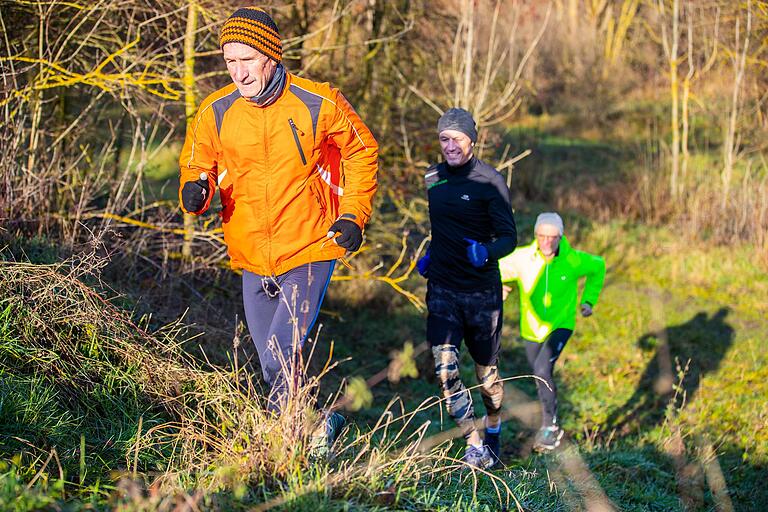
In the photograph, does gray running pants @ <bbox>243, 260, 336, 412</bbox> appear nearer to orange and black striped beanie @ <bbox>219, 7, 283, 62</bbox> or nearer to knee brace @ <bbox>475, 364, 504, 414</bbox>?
orange and black striped beanie @ <bbox>219, 7, 283, 62</bbox>

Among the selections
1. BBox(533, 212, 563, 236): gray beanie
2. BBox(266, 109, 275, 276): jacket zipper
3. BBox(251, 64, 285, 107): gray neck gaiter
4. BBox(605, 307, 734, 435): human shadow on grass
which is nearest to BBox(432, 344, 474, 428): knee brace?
BBox(533, 212, 563, 236): gray beanie

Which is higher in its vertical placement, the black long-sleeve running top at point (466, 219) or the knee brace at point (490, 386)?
the black long-sleeve running top at point (466, 219)

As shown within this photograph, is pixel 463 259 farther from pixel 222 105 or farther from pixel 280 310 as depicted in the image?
pixel 222 105

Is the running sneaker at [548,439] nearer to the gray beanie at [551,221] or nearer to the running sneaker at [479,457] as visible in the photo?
the running sneaker at [479,457]

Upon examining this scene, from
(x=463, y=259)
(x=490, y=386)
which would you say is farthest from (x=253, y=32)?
(x=490, y=386)

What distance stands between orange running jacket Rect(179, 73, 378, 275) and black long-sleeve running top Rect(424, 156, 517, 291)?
0.91m

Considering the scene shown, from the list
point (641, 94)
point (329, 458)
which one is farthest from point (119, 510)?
point (641, 94)

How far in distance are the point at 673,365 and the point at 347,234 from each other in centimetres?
569

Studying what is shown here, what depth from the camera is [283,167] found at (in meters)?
3.85

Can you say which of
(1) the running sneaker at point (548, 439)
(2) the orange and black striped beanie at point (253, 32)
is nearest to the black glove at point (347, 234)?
(2) the orange and black striped beanie at point (253, 32)

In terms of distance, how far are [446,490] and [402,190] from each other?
6466mm

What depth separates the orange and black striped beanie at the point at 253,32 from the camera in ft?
12.2

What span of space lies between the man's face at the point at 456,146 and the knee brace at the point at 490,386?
1301mm

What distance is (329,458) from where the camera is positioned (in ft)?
10.8
